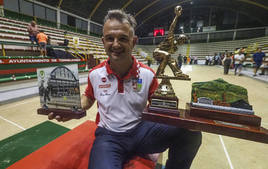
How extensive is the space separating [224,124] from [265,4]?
66.0 ft

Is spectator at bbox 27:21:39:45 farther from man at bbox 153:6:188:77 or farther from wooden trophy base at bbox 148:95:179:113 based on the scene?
wooden trophy base at bbox 148:95:179:113

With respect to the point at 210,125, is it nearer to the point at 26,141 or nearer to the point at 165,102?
the point at 165,102

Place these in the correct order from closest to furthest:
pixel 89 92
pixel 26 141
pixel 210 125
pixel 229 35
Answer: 1. pixel 210 125
2. pixel 89 92
3. pixel 26 141
4. pixel 229 35

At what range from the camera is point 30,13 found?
37.0ft

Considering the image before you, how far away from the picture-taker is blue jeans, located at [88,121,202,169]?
72cm

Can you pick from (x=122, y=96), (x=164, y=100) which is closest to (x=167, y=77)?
(x=164, y=100)

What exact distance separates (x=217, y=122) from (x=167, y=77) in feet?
1.24

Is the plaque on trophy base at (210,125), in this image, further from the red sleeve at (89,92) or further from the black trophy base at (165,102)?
the red sleeve at (89,92)

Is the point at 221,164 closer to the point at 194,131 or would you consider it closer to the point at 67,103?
the point at 194,131

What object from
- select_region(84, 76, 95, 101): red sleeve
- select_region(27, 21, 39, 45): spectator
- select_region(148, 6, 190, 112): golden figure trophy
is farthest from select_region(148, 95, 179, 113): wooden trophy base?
select_region(27, 21, 39, 45): spectator

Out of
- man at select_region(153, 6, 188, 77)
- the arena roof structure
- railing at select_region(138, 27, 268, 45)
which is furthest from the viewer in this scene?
railing at select_region(138, 27, 268, 45)

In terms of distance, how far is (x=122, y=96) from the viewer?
909 millimetres

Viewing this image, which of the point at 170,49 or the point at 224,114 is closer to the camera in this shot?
the point at 224,114

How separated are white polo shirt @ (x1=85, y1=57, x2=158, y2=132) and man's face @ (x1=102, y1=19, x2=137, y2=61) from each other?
148mm
